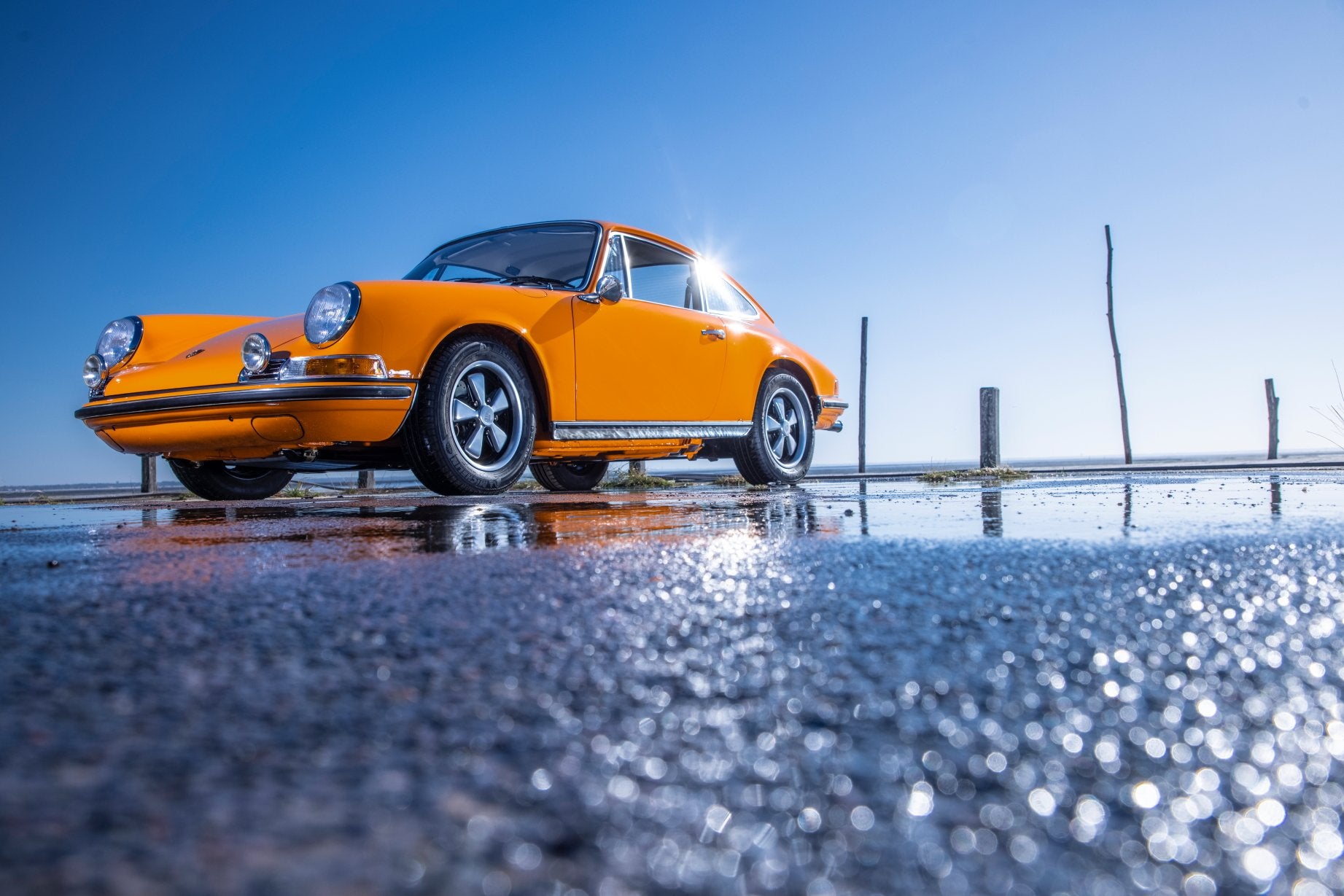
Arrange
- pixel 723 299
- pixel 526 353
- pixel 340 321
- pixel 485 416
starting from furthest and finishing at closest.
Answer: pixel 723 299 → pixel 526 353 → pixel 485 416 → pixel 340 321

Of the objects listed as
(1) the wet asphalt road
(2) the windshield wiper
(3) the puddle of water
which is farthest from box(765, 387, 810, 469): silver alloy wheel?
(1) the wet asphalt road

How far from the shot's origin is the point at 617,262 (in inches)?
232

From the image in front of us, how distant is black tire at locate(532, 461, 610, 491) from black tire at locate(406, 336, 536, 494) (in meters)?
2.44

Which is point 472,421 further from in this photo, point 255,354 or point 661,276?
point 661,276

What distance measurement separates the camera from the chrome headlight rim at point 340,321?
169 inches

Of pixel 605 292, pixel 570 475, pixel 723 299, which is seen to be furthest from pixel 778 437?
pixel 605 292

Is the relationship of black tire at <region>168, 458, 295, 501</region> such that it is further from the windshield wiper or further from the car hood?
the windshield wiper

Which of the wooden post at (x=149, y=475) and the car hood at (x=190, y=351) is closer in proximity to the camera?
the car hood at (x=190, y=351)

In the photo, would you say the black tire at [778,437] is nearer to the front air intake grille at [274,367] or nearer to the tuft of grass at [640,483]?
the tuft of grass at [640,483]

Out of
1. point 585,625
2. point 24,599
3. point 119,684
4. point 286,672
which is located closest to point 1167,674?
point 585,625

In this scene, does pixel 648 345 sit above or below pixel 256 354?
above

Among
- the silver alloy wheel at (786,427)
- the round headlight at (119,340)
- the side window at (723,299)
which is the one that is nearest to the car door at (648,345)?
the side window at (723,299)

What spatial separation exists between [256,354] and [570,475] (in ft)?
11.1

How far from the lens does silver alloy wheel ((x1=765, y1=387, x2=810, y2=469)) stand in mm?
7191
